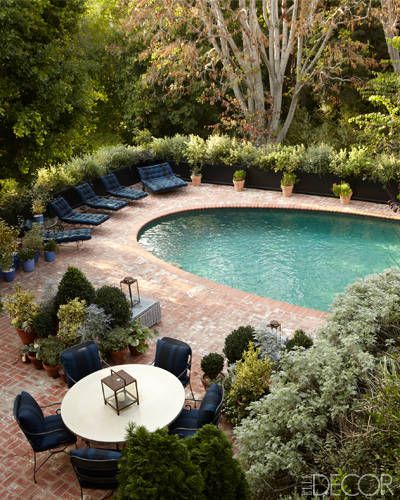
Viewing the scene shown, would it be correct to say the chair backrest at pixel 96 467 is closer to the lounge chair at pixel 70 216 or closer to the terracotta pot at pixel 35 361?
the terracotta pot at pixel 35 361

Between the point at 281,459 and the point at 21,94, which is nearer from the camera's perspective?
the point at 281,459

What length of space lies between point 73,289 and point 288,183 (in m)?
10.7

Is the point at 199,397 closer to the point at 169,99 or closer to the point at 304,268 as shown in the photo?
the point at 304,268

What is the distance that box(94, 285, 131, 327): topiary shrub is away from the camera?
856cm

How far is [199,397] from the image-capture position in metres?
7.66

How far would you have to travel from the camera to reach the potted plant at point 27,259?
1211cm

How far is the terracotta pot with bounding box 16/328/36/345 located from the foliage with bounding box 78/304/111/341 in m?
1.24

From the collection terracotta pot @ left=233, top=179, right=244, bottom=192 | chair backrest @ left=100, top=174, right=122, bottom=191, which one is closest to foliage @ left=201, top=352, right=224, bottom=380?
chair backrest @ left=100, top=174, right=122, bottom=191

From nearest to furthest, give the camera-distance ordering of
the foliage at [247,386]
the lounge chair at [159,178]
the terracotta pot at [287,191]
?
the foliage at [247,386] < the terracotta pot at [287,191] < the lounge chair at [159,178]

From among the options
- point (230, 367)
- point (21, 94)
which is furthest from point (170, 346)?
point (21, 94)

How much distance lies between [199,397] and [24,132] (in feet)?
23.6

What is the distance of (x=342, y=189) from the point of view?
1678 cm

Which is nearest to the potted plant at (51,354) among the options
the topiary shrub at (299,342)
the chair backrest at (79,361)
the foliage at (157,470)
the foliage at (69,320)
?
the foliage at (69,320)

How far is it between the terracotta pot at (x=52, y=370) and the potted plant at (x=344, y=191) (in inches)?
460
